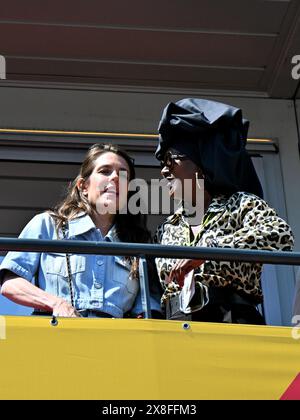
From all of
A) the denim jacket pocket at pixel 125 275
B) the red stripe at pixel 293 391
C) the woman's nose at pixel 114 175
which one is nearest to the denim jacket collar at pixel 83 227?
the denim jacket pocket at pixel 125 275

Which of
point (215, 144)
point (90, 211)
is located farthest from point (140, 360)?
point (215, 144)

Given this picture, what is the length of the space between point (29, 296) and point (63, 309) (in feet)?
0.51

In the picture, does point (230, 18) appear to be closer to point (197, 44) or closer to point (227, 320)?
point (197, 44)

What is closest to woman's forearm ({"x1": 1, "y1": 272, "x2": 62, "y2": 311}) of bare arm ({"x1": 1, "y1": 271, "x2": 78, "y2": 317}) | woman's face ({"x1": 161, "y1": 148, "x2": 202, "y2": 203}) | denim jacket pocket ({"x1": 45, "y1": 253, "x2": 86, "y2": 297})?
bare arm ({"x1": 1, "y1": 271, "x2": 78, "y2": 317})

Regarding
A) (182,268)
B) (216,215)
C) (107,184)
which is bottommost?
(182,268)

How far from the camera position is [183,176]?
5262 mm

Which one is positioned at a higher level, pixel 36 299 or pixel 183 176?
pixel 183 176

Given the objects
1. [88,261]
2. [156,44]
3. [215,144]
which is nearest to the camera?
[88,261]

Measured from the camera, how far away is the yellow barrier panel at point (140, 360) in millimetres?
4746

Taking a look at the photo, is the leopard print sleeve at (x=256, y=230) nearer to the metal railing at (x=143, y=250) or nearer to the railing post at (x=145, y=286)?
the metal railing at (x=143, y=250)

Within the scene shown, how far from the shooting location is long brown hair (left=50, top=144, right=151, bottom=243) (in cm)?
527

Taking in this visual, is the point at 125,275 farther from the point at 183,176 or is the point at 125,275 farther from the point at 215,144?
the point at 215,144
